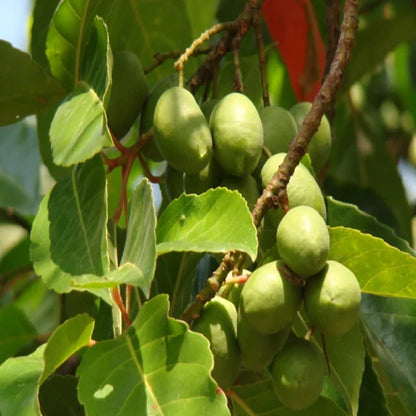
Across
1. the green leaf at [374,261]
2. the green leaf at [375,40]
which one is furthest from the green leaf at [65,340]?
the green leaf at [375,40]

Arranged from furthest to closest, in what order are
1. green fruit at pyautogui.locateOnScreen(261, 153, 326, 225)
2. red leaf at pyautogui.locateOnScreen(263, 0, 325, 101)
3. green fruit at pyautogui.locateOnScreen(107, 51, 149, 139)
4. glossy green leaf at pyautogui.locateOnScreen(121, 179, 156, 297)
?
red leaf at pyautogui.locateOnScreen(263, 0, 325, 101) < green fruit at pyautogui.locateOnScreen(107, 51, 149, 139) < green fruit at pyautogui.locateOnScreen(261, 153, 326, 225) < glossy green leaf at pyautogui.locateOnScreen(121, 179, 156, 297)

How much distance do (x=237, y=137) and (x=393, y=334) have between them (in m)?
0.39

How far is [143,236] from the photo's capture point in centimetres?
88

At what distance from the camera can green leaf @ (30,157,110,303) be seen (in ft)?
3.13

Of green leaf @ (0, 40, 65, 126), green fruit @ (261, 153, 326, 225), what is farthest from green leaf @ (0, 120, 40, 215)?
green fruit @ (261, 153, 326, 225)

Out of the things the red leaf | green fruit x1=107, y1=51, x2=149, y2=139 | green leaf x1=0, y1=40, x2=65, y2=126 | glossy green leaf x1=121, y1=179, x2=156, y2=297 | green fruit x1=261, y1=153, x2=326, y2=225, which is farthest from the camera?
the red leaf

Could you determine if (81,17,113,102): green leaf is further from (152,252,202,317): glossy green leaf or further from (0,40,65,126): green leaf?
(152,252,202,317): glossy green leaf

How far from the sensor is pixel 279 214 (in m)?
0.95

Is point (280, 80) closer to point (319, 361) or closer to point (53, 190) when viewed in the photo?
point (53, 190)

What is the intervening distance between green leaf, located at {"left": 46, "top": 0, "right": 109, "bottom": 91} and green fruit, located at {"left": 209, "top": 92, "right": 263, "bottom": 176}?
228mm

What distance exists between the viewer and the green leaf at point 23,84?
119 cm

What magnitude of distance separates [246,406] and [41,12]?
2.08ft

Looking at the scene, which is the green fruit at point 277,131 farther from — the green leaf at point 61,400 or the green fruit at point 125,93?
the green leaf at point 61,400

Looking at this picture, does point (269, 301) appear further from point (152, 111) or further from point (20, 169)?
point (20, 169)
